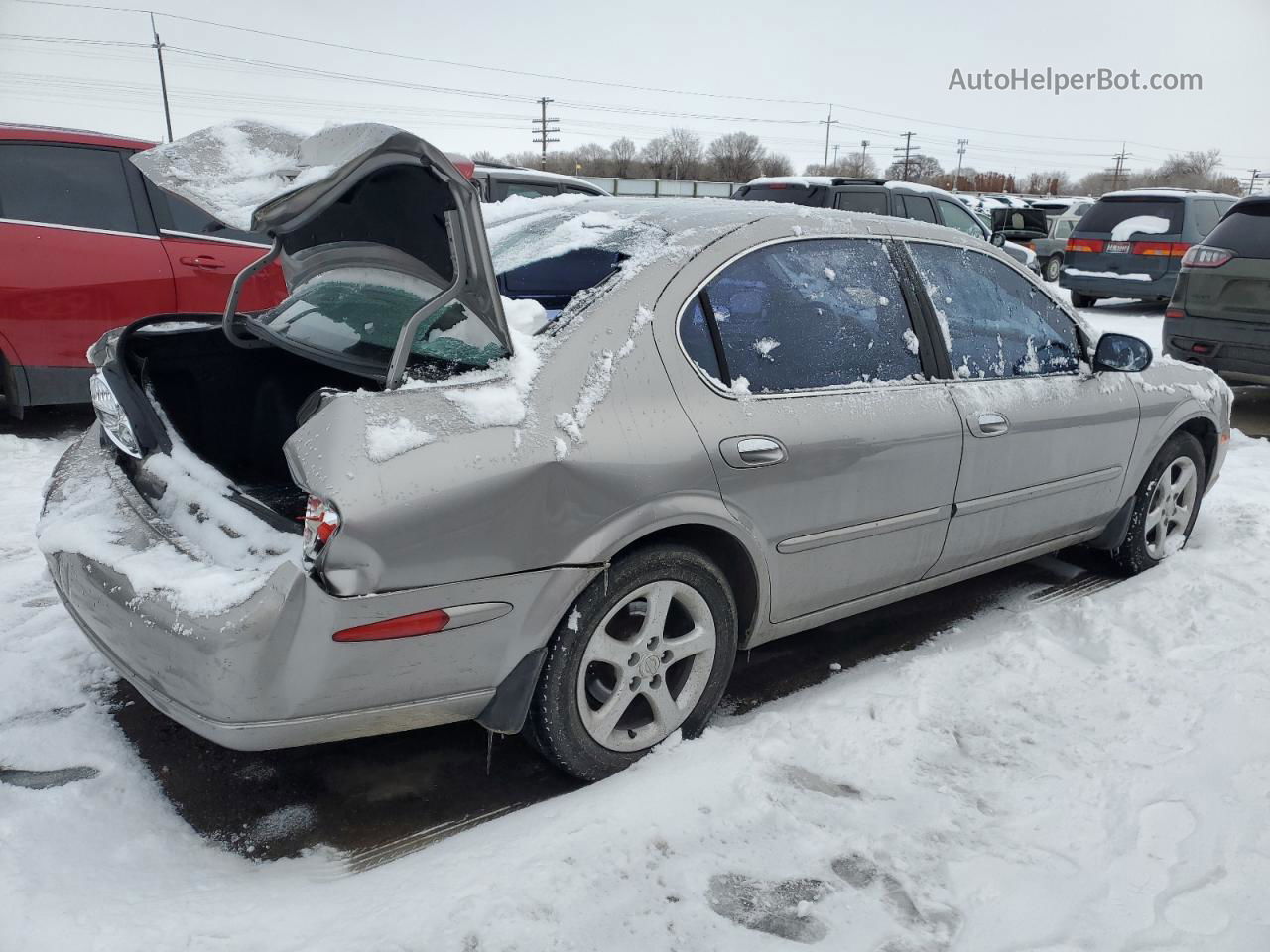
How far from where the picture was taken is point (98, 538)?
2.46 metres

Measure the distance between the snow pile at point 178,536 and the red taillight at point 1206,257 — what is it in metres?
7.79

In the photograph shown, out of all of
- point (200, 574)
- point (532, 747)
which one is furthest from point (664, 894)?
point (200, 574)

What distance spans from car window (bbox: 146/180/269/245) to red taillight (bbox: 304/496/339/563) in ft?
14.3

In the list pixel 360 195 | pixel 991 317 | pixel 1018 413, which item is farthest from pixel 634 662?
pixel 991 317

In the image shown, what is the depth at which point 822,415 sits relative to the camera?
289cm

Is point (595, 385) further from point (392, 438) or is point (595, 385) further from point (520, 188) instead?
point (520, 188)

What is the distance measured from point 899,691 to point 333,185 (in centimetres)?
232

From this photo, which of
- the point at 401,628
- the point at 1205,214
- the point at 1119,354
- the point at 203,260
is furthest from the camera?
the point at 1205,214

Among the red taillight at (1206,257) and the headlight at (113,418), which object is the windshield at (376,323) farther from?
the red taillight at (1206,257)

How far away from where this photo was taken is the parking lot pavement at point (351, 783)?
2443 millimetres

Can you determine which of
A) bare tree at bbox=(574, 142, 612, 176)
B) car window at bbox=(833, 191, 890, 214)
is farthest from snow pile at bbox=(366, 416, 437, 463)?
bare tree at bbox=(574, 142, 612, 176)

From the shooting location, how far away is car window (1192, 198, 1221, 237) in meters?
12.9

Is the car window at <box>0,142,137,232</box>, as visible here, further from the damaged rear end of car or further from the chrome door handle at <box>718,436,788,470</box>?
the chrome door handle at <box>718,436,788,470</box>

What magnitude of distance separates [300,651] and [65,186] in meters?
4.88
